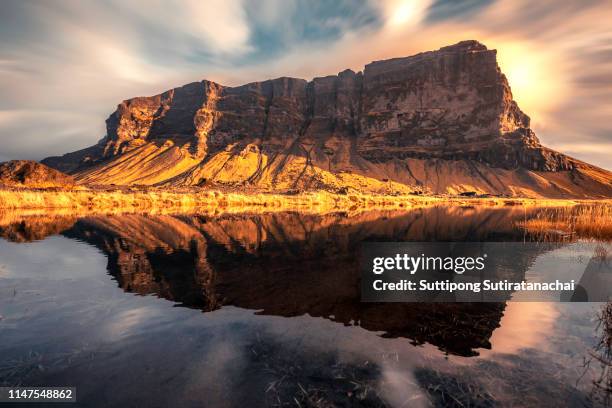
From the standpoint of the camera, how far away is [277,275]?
1066 centimetres

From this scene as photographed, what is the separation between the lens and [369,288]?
376 inches

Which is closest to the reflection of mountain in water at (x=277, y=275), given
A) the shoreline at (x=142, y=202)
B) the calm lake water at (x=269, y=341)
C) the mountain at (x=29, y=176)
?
the calm lake water at (x=269, y=341)

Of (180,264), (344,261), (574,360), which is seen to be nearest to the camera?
(574,360)

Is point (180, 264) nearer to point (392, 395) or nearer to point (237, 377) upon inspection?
point (237, 377)

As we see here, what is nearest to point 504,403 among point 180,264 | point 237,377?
point 237,377

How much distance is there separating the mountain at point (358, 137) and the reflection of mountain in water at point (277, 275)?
77.6 m

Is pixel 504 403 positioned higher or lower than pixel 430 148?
lower

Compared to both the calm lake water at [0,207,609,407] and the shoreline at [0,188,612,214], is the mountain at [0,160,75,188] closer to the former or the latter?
the shoreline at [0,188,612,214]

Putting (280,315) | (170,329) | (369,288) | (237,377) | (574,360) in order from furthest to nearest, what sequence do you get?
(369,288)
(280,315)
(170,329)
(574,360)
(237,377)

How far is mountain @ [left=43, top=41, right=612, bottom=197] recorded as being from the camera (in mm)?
110875

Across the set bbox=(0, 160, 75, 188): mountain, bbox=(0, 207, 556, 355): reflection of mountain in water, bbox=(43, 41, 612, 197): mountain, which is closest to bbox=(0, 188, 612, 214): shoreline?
bbox=(0, 160, 75, 188): mountain

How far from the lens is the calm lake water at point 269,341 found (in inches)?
173

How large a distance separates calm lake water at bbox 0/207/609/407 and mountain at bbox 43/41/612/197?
86.5 m

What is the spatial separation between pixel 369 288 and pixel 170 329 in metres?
5.70
